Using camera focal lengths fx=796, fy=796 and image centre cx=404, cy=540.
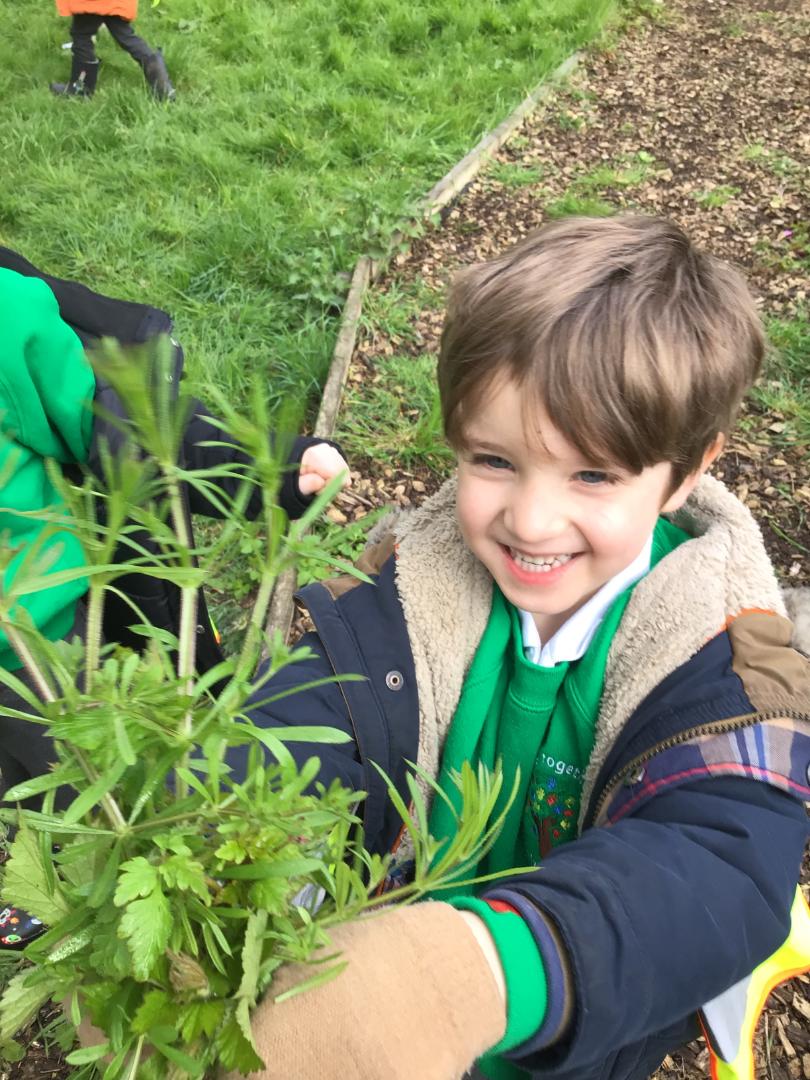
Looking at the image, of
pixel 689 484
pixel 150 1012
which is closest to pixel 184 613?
pixel 150 1012

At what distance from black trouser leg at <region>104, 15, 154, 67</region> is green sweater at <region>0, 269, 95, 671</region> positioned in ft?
14.9

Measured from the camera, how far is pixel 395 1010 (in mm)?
858

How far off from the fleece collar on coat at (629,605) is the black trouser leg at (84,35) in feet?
17.6

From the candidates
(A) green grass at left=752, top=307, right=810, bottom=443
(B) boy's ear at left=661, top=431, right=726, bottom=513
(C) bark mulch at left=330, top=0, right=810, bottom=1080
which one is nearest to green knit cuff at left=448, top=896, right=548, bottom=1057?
(B) boy's ear at left=661, top=431, right=726, bottom=513

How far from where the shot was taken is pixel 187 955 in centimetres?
59

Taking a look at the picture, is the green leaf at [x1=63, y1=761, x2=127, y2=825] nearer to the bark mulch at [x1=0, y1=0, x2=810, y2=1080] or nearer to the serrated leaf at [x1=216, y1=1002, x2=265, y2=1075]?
the serrated leaf at [x1=216, y1=1002, x2=265, y2=1075]

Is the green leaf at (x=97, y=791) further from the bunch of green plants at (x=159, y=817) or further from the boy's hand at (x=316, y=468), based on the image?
the boy's hand at (x=316, y=468)

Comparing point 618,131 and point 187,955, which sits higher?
point 618,131

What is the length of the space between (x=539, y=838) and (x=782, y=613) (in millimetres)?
680

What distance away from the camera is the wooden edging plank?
9.73 ft

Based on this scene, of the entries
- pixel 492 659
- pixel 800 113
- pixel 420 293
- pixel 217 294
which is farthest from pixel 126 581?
pixel 800 113

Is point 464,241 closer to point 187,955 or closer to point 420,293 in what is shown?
point 420,293

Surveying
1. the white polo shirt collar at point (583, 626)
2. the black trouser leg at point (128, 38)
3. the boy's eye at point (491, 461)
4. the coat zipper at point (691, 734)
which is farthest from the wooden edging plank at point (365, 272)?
the black trouser leg at point (128, 38)

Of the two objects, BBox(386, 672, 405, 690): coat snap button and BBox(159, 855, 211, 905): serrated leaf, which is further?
BBox(386, 672, 405, 690): coat snap button
